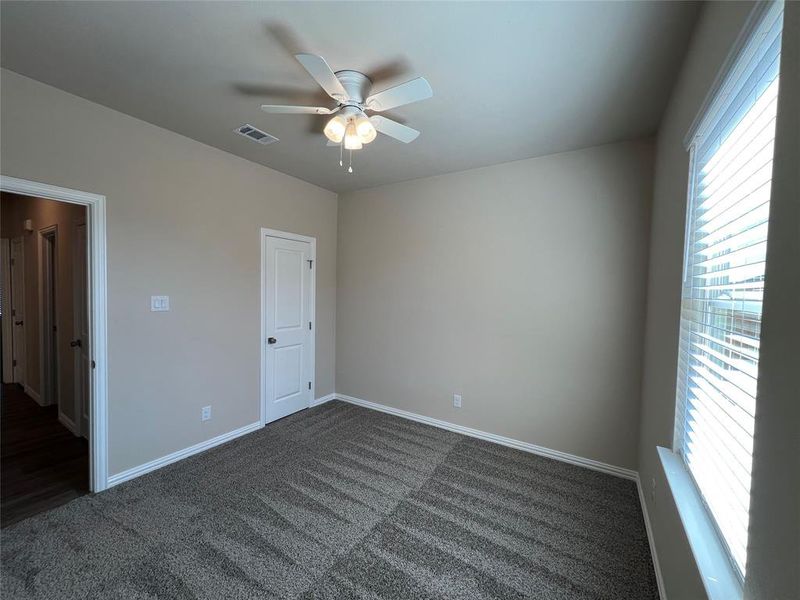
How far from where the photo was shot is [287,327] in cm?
385

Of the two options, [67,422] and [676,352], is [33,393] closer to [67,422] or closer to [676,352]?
[67,422]

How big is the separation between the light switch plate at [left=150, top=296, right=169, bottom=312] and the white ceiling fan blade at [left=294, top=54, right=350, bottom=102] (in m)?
2.12

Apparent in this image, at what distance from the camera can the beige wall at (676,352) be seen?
671 millimetres

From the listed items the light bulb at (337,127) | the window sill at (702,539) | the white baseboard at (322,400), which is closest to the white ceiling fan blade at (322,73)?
the light bulb at (337,127)

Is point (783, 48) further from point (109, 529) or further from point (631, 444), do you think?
point (109, 529)

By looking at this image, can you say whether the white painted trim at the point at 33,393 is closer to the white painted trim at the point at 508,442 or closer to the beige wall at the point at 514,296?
the white painted trim at the point at 508,442

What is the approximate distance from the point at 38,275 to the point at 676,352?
19.7 feet

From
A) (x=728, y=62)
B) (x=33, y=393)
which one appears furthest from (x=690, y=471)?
(x=33, y=393)

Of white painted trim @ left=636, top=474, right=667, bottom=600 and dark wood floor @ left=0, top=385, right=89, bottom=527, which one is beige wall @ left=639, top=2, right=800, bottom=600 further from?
dark wood floor @ left=0, top=385, right=89, bottom=527

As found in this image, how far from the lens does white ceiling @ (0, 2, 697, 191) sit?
5.02ft

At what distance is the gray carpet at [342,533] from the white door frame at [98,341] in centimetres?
22

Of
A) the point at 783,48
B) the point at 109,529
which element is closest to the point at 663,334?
the point at 783,48

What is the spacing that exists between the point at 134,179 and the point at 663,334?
380 centimetres

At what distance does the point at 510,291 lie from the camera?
3.22m
